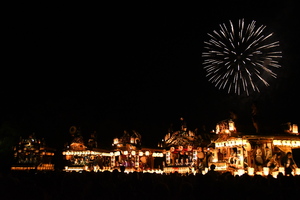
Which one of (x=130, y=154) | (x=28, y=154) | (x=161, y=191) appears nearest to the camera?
(x=161, y=191)

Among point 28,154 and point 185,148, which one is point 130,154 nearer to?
point 185,148

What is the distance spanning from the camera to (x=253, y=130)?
19.0 metres

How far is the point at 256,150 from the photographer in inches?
703

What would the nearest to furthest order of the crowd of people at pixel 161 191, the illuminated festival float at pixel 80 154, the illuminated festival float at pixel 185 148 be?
the crowd of people at pixel 161 191
the illuminated festival float at pixel 185 148
the illuminated festival float at pixel 80 154

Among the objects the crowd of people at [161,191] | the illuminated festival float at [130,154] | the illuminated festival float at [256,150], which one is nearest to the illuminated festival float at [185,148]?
the illuminated festival float at [130,154]

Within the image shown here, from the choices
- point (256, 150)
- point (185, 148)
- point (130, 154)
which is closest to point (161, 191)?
point (256, 150)

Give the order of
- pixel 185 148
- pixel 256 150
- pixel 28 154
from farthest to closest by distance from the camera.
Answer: pixel 28 154 < pixel 185 148 < pixel 256 150

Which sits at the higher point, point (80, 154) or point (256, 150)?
point (256, 150)

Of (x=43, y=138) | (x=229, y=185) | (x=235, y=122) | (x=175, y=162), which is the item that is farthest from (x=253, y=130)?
(x=43, y=138)

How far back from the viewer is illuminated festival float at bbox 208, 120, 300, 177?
16.9 metres

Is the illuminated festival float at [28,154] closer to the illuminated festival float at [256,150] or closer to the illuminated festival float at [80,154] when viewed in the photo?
the illuminated festival float at [80,154]

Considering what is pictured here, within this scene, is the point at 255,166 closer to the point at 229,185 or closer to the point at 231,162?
the point at 231,162

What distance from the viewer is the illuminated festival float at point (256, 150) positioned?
16875 millimetres

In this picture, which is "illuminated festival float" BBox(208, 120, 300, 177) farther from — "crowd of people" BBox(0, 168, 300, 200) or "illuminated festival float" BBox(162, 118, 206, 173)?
"crowd of people" BBox(0, 168, 300, 200)
